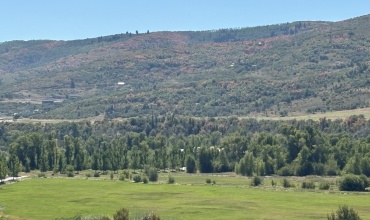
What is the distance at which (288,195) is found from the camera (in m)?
148

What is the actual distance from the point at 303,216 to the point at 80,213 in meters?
34.4

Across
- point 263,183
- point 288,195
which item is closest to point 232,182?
point 263,183

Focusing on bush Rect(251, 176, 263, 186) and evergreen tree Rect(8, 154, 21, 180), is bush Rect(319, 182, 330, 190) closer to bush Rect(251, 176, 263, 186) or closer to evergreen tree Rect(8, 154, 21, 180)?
bush Rect(251, 176, 263, 186)

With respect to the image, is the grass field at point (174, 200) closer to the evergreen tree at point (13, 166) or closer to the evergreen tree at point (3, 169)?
the evergreen tree at point (3, 169)

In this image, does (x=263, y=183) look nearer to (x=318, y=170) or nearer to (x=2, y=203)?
(x=318, y=170)

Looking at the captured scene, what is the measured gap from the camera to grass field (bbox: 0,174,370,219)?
4953 inches

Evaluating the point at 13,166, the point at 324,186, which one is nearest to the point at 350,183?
the point at 324,186

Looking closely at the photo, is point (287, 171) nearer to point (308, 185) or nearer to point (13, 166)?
point (308, 185)

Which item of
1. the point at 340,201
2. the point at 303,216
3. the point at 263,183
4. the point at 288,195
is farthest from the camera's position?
the point at 263,183

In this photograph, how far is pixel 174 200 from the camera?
143m

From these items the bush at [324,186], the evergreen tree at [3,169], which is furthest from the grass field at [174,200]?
the bush at [324,186]

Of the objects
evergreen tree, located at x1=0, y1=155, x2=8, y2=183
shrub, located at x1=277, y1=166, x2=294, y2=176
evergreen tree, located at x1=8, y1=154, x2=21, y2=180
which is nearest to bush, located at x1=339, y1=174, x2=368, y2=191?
shrub, located at x1=277, y1=166, x2=294, y2=176

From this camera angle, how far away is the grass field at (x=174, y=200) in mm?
125812

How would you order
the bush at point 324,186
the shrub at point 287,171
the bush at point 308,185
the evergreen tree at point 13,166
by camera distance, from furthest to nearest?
the shrub at point 287,171
the evergreen tree at point 13,166
the bush at point 308,185
the bush at point 324,186
